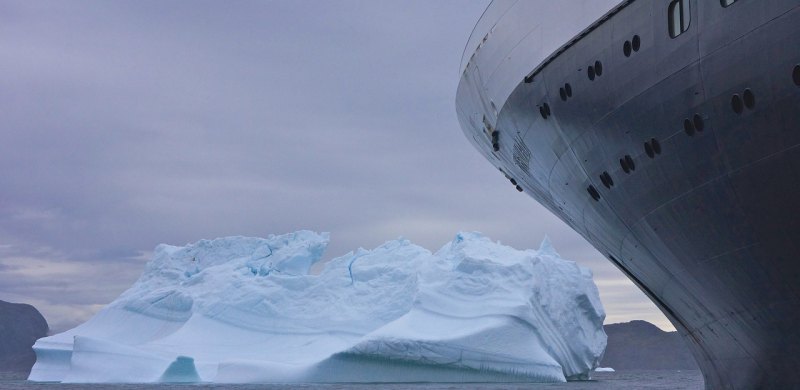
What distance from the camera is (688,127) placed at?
35.2 feet

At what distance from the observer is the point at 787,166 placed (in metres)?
10.1

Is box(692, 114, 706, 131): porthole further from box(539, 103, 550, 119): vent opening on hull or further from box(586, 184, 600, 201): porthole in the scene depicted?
box(586, 184, 600, 201): porthole

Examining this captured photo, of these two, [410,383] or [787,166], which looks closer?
[787,166]

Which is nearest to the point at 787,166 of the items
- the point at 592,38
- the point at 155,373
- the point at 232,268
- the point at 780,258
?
the point at 780,258

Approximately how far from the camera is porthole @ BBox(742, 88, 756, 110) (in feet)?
32.3

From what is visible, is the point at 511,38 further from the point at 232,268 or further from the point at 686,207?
the point at 232,268

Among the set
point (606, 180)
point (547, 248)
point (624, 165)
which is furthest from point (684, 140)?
point (547, 248)

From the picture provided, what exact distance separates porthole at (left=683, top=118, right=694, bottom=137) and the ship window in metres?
0.97

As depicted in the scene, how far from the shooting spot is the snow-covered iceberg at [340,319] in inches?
1442

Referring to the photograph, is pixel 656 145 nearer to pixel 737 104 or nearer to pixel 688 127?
pixel 688 127

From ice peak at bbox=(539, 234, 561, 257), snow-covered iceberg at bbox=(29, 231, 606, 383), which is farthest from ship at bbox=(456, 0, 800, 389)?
ice peak at bbox=(539, 234, 561, 257)

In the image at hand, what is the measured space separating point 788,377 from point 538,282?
26633 mm

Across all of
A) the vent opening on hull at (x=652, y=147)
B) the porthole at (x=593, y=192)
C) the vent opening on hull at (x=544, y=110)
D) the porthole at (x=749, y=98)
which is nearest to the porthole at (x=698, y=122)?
the porthole at (x=749, y=98)

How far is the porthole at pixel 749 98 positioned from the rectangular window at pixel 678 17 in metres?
0.94
